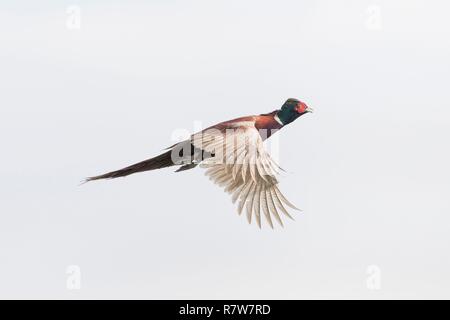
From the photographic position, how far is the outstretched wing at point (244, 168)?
1116 cm

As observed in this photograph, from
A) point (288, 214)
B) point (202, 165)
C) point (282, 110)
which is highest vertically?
point (282, 110)

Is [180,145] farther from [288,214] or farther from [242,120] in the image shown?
[288,214]

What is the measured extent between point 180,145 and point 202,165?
Result: 0.43 m

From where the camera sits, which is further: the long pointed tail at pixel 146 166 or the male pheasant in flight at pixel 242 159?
the long pointed tail at pixel 146 166

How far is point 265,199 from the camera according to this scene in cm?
1226

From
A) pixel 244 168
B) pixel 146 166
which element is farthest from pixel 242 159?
pixel 146 166

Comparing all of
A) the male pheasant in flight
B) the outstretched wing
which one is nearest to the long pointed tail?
the male pheasant in flight

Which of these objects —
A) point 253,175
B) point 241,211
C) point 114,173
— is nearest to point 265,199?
point 241,211

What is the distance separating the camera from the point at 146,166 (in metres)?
11.7

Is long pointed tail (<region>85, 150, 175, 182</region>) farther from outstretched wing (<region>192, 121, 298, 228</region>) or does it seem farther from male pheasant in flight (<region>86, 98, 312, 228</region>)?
outstretched wing (<region>192, 121, 298, 228</region>)

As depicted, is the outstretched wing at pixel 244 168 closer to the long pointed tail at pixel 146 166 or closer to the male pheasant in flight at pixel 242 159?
the male pheasant in flight at pixel 242 159

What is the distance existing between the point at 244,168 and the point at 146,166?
58.3 inches

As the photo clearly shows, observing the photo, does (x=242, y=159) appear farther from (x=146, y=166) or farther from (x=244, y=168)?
(x=146, y=166)

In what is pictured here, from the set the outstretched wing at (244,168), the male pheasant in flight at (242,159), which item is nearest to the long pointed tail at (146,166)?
the male pheasant in flight at (242,159)
